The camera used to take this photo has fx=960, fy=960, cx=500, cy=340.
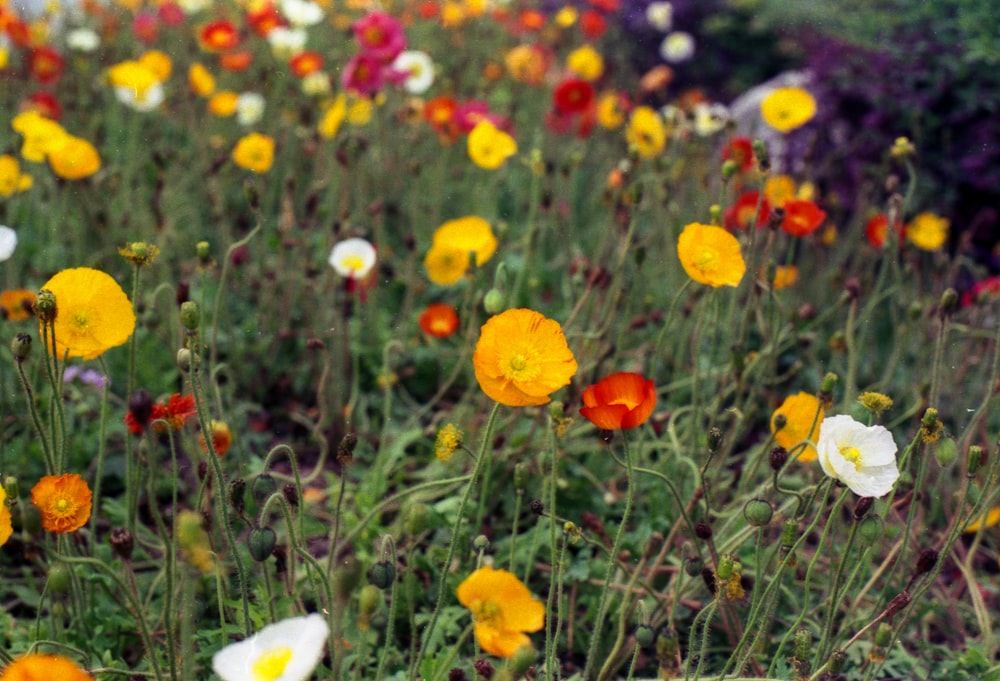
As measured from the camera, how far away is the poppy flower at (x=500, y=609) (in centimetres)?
114

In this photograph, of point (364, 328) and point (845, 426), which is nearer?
point (845, 426)

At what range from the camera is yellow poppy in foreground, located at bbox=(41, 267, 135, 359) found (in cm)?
135

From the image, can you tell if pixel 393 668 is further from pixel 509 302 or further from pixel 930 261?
pixel 930 261

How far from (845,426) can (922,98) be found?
2.35 m

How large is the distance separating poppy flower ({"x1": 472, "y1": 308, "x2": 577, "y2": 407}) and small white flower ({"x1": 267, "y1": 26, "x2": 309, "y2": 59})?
297 centimetres

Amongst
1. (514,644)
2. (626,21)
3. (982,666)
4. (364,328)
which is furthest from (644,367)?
(626,21)

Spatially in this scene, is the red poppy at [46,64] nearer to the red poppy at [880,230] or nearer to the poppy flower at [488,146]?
the poppy flower at [488,146]

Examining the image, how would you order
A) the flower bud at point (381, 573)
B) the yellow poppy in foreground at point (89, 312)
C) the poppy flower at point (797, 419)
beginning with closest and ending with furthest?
1. the flower bud at point (381, 573)
2. the yellow poppy in foreground at point (89, 312)
3. the poppy flower at point (797, 419)

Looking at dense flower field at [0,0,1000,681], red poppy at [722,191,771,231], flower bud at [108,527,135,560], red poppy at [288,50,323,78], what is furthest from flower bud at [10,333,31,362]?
red poppy at [288,50,323,78]

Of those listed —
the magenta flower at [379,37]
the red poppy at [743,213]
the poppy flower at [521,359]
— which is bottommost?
the red poppy at [743,213]

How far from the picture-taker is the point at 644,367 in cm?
250

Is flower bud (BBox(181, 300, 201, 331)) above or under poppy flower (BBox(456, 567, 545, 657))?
above

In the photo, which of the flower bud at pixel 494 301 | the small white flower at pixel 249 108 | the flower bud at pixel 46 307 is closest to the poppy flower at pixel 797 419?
the flower bud at pixel 494 301

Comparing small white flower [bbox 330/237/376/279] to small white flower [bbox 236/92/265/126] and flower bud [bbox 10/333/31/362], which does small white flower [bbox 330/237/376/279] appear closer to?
flower bud [bbox 10/333/31/362]
